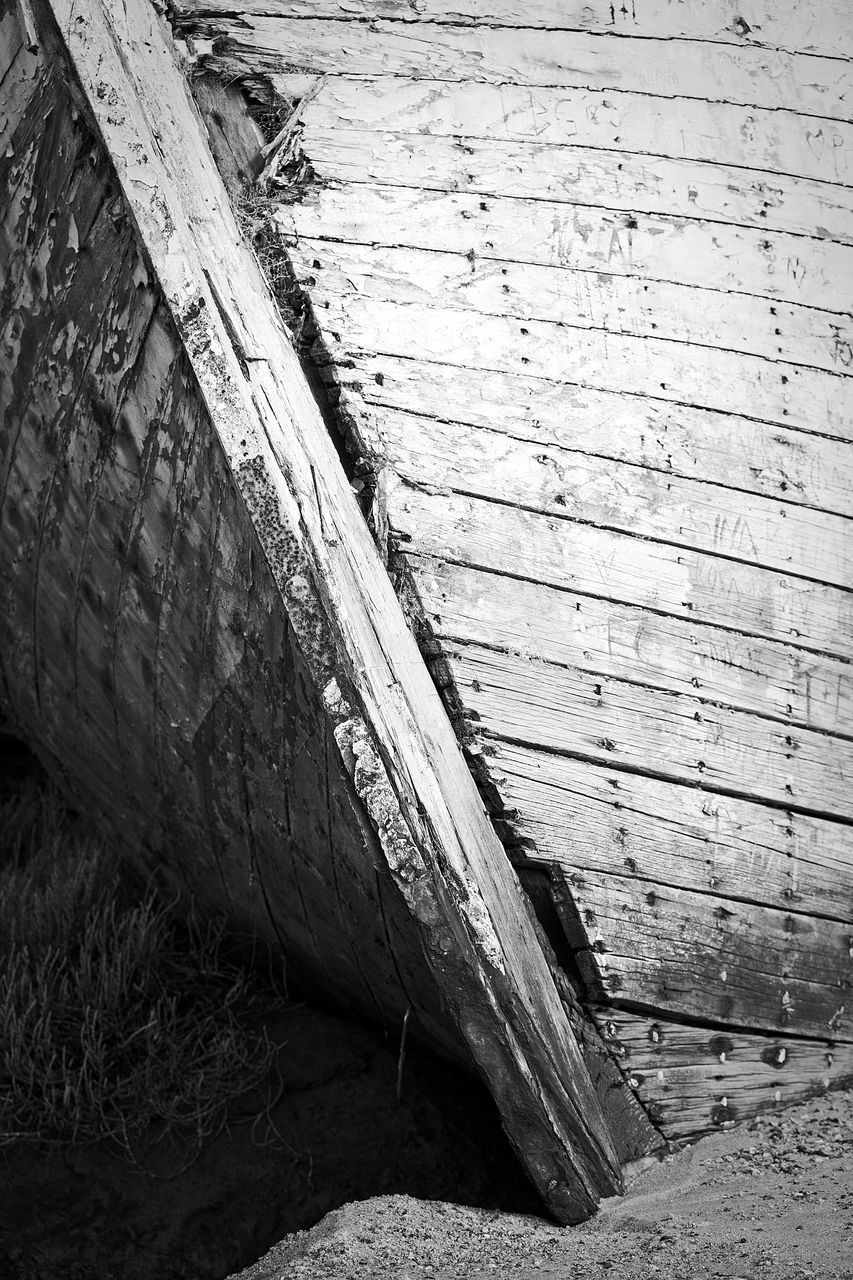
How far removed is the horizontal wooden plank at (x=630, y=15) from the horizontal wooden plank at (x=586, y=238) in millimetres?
357

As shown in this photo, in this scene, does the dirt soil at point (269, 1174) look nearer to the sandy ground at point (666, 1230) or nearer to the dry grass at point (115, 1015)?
the dry grass at point (115, 1015)

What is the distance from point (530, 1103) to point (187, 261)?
1504 mm

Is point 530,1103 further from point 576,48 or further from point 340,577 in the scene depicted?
point 576,48

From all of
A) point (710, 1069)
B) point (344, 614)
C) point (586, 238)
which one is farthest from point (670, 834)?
point (586, 238)

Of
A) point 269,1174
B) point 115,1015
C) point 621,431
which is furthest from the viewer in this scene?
point 115,1015

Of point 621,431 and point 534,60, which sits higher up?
point 534,60

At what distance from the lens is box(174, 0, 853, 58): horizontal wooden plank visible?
1806 mm

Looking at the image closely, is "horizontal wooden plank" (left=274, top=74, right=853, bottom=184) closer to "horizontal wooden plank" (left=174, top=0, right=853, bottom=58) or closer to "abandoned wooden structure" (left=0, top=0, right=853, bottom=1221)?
"abandoned wooden structure" (left=0, top=0, right=853, bottom=1221)

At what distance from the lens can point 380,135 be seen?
1.80 meters

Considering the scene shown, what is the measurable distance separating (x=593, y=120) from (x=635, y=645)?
40.3 inches

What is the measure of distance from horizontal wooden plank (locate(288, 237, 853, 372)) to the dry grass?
1.62 metres

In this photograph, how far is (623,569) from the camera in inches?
71.7

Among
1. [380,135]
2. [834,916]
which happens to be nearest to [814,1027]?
[834,916]

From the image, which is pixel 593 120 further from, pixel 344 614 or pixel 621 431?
pixel 344 614
